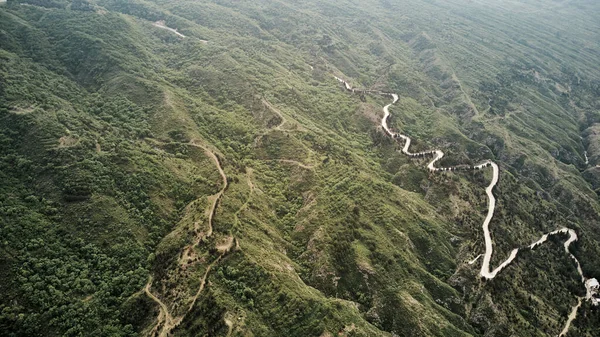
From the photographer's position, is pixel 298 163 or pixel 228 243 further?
pixel 298 163

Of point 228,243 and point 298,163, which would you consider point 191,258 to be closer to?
point 228,243

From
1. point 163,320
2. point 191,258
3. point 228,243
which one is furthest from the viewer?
point 228,243

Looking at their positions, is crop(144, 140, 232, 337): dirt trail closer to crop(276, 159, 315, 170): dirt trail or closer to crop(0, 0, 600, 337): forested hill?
crop(0, 0, 600, 337): forested hill

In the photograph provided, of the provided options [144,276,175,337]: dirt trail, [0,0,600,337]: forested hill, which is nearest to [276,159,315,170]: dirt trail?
[0,0,600,337]: forested hill

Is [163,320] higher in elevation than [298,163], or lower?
lower

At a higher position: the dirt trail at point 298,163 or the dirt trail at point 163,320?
the dirt trail at point 298,163

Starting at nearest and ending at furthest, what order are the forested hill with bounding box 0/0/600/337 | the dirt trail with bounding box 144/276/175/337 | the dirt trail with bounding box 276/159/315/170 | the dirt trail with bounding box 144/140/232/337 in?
the dirt trail with bounding box 144/276/175/337, the dirt trail with bounding box 144/140/232/337, the forested hill with bounding box 0/0/600/337, the dirt trail with bounding box 276/159/315/170

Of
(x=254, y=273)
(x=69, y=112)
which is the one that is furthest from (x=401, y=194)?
(x=69, y=112)

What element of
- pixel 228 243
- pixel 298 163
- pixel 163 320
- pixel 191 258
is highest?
pixel 228 243

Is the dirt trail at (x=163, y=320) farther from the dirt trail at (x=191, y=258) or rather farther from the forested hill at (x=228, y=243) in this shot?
the forested hill at (x=228, y=243)

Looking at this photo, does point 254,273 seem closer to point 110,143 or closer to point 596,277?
point 110,143

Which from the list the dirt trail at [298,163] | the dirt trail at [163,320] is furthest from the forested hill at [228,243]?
the dirt trail at [298,163]

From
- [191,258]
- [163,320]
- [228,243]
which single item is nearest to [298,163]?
[228,243]
